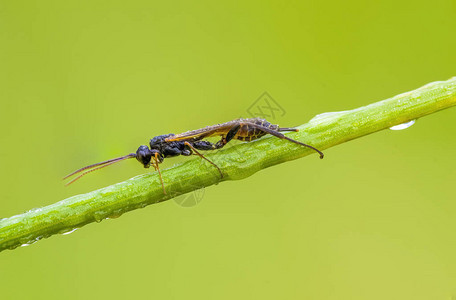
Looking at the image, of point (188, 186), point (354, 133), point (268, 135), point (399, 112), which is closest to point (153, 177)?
→ point (188, 186)

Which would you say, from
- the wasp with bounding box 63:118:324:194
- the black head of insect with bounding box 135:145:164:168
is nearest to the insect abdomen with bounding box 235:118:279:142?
the wasp with bounding box 63:118:324:194

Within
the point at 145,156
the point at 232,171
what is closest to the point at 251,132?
the point at 232,171

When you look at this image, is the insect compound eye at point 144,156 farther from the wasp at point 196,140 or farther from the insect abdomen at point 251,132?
the insect abdomen at point 251,132

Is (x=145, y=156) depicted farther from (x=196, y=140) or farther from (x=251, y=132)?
(x=251, y=132)

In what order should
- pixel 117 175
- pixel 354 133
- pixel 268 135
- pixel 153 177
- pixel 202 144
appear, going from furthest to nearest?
pixel 117 175, pixel 202 144, pixel 268 135, pixel 153 177, pixel 354 133

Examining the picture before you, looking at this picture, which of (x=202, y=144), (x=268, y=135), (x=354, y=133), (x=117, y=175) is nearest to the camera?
(x=354, y=133)

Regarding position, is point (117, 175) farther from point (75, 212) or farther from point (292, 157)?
point (292, 157)
